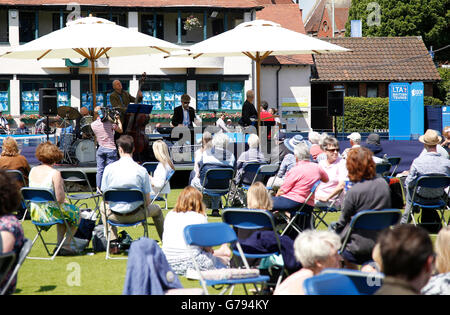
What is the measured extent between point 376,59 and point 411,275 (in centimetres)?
3932

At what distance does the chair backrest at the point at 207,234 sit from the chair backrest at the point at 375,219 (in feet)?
3.56

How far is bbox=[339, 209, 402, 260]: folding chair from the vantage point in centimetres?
605

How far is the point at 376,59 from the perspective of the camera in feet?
136

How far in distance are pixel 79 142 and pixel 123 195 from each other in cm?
747

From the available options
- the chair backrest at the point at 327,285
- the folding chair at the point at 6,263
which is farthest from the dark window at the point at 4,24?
the chair backrest at the point at 327,285

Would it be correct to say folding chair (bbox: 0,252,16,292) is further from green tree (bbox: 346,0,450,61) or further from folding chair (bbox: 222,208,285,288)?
green tree (bbox: 346,0,450,61)

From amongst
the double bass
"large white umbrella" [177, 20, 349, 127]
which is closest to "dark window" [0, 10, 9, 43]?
the double bass

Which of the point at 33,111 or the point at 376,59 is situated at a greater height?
the point at 376,59

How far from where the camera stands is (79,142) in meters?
15.1

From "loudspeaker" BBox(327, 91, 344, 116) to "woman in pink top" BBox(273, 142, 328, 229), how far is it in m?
8.87

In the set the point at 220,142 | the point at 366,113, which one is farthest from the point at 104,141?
the point at 366,113

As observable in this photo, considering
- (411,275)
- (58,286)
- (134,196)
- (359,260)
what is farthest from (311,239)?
(134,196)
